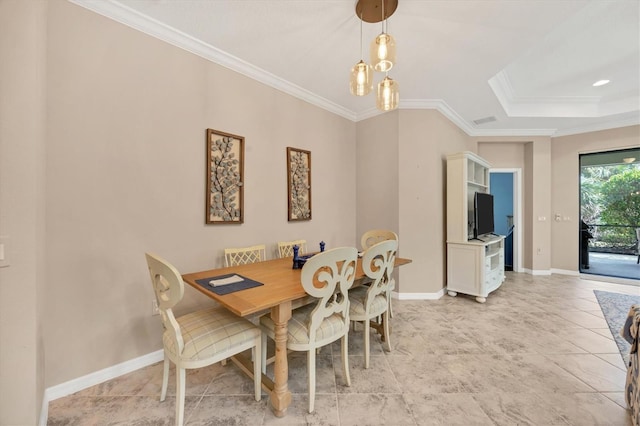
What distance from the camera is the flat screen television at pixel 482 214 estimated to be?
374 cm

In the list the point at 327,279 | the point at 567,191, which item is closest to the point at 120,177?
the point at 327,279

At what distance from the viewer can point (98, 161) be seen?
6.02 feet

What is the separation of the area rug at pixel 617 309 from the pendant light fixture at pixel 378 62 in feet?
10.00

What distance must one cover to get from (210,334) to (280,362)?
1.55 feet

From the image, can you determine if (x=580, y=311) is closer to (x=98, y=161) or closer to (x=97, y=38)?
(x=98, y=161)

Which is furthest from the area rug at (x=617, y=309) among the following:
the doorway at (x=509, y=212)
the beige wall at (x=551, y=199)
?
the doorway at (x=509, y=212)

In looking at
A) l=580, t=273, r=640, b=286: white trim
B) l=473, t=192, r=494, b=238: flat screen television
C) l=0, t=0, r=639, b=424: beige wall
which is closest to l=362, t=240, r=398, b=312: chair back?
l=0, t=0, r=639, b=424: beige wall

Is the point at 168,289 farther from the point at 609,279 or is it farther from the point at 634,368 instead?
the point at 609,279

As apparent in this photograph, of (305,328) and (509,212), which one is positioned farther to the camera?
(509,212)

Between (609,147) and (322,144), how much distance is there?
5.34 m

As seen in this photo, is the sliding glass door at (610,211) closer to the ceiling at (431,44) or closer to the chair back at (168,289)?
the ceiling at (431,44)

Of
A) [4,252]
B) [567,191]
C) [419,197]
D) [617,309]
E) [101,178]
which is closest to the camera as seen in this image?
[4,252]

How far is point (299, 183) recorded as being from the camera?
328 cm

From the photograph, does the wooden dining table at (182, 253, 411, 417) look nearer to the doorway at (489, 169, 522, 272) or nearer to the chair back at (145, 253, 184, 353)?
the chair back at (145, 253, 184, 353)
